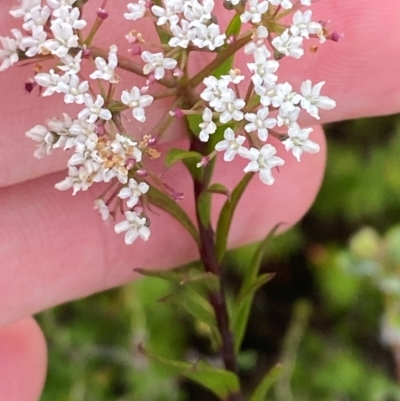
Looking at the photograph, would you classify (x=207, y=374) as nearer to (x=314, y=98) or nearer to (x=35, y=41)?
(x=314, y=98)

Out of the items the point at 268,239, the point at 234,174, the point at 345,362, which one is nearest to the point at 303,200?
the point at 234,174

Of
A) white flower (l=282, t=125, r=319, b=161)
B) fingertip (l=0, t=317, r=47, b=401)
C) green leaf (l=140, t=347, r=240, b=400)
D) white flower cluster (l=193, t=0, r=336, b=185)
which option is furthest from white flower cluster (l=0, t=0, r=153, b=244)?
fingertip (l=0, t=317, r=47, b=401)

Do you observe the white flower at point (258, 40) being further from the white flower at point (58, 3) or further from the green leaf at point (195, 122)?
the white flower at point (58, 3)

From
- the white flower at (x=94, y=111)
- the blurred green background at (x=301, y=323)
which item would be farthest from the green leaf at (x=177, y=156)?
the blurred green background at (x=301, y=323)

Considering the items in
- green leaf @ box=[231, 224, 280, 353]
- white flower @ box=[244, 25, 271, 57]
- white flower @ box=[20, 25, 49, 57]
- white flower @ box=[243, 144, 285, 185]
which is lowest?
green leaf @ box=[231, 224, 280, 353]

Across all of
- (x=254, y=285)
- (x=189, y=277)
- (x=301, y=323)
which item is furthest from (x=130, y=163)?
(x=301, y=323)

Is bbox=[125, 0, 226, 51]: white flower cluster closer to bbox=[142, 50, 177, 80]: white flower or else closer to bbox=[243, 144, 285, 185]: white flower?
bbox=[142, 50, 177, 80]: white flower
